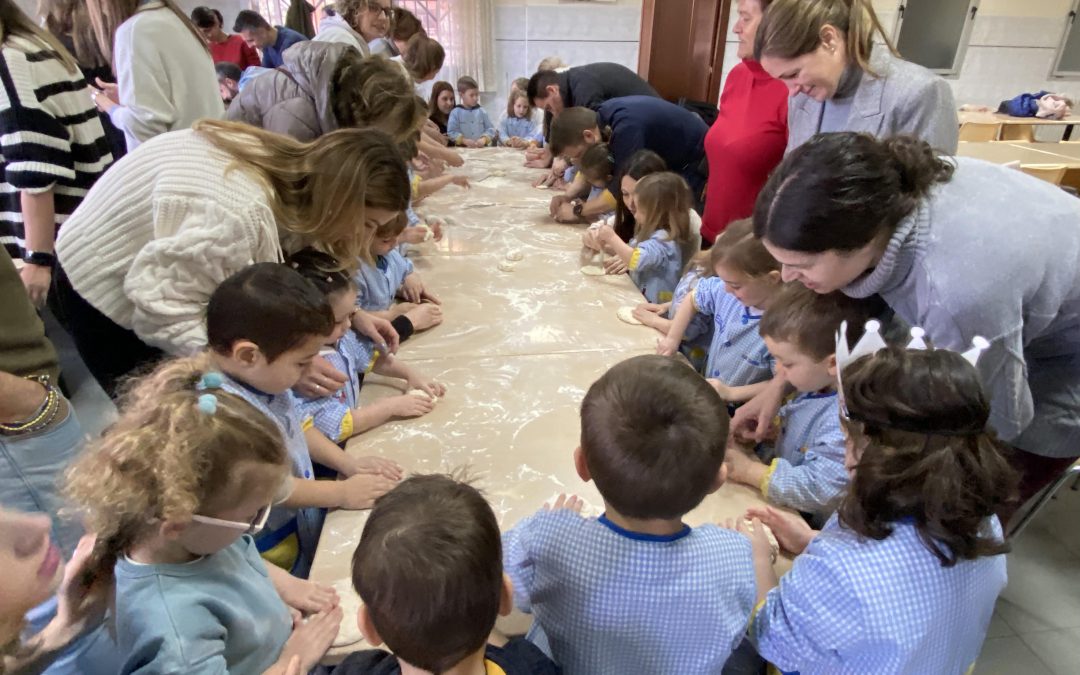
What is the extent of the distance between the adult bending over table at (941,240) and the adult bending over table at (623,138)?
190 cm

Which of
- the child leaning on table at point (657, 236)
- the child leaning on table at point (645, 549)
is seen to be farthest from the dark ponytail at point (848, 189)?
the child leaning on table at point (657, 236)

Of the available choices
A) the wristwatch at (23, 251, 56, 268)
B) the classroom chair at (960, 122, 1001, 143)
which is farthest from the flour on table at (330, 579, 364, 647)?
the classroom chair at (960, 122, 1001, 143)

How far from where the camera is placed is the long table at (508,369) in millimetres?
1334

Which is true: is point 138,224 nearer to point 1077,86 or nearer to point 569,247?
point 569,247

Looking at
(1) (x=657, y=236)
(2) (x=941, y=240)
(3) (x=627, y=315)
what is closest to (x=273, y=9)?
(1) (x=657, y=236)

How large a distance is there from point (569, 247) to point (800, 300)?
60.1 inches

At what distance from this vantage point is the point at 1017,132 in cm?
586

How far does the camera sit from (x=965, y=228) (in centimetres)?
110

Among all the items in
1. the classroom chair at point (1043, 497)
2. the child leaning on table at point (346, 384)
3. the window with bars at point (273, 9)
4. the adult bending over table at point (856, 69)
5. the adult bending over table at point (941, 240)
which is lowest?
the classroom chair at point (1043, 497)

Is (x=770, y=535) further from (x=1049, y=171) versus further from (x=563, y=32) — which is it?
(x=563, y=32)

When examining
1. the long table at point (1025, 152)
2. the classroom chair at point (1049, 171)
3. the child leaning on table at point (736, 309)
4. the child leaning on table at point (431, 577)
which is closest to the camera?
the child leaning on table at point (431, 577)

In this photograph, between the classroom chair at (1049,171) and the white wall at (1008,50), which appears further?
the white wall at (1008,50)

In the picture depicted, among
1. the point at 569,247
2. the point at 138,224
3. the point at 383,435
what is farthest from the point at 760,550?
the point at 569,247

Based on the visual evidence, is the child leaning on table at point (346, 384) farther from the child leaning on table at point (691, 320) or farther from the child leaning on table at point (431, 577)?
the child leaning on table at point (691, 320)
